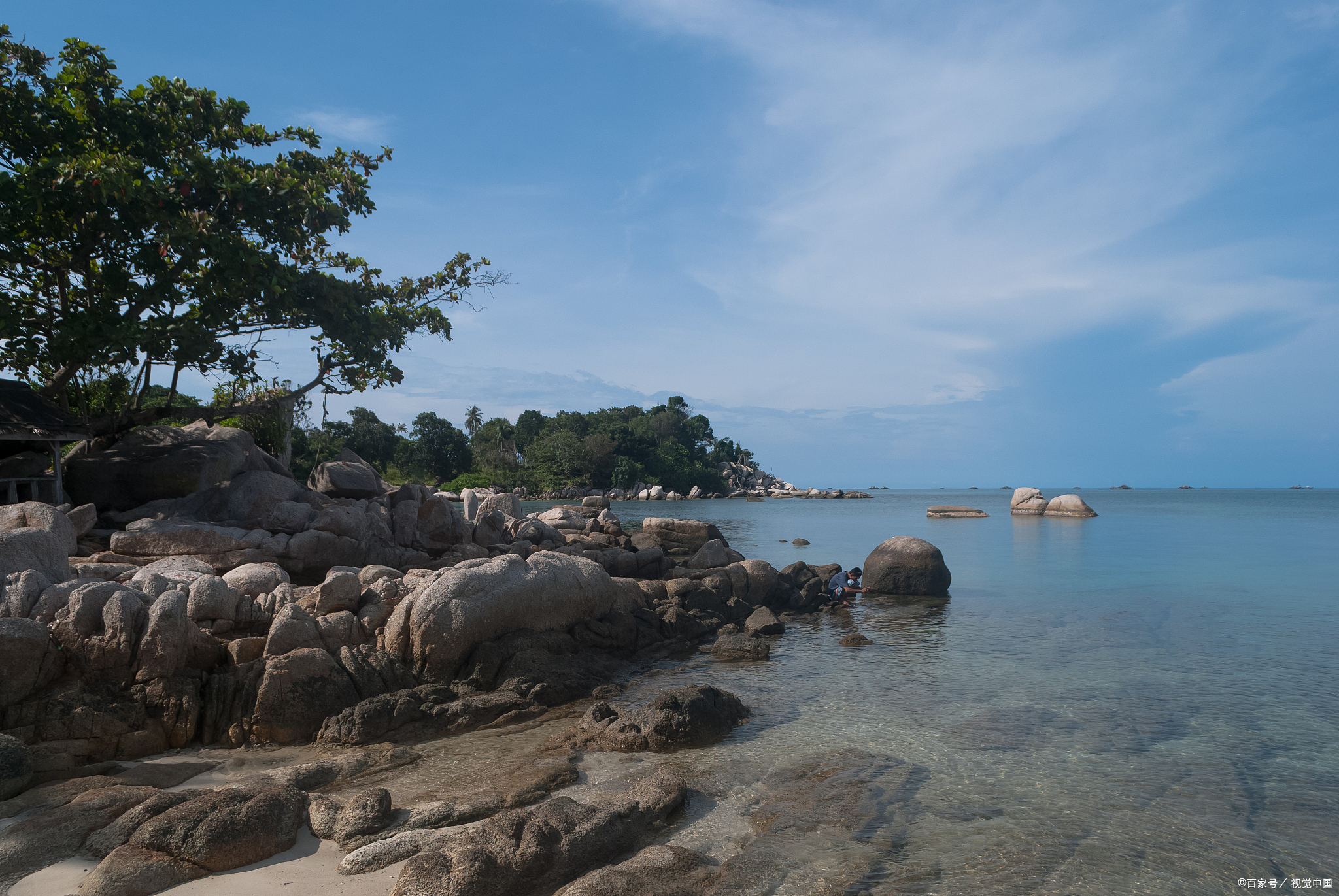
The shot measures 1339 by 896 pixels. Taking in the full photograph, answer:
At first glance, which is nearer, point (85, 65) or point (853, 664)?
point (853, 664)

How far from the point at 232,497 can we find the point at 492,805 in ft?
45.4

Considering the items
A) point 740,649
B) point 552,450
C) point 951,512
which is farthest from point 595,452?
point 740,649

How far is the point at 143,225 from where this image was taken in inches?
622

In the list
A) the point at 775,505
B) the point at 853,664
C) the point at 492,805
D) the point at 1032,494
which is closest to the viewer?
the point at 492,805

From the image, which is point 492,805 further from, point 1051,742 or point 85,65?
point 85,65

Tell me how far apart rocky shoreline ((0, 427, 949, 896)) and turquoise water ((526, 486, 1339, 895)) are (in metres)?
1.18

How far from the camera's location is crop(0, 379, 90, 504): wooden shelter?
51.3ft

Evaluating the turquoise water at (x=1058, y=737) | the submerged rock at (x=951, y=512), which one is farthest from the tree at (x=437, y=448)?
the turquoise water at (x=1058, y=737)

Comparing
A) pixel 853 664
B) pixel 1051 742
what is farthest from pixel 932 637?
pixel 1051 742

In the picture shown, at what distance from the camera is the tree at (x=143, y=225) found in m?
15.2

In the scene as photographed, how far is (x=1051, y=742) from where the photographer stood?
9.60 m

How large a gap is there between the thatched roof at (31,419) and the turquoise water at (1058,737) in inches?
567

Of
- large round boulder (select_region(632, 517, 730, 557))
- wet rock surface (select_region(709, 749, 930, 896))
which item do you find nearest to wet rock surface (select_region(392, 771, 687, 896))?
wet rock surface (select_region(709, 749, 930, 896))

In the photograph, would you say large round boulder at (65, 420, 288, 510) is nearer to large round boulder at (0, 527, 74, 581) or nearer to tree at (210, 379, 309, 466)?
tree at (210, 379, 309, 466)
